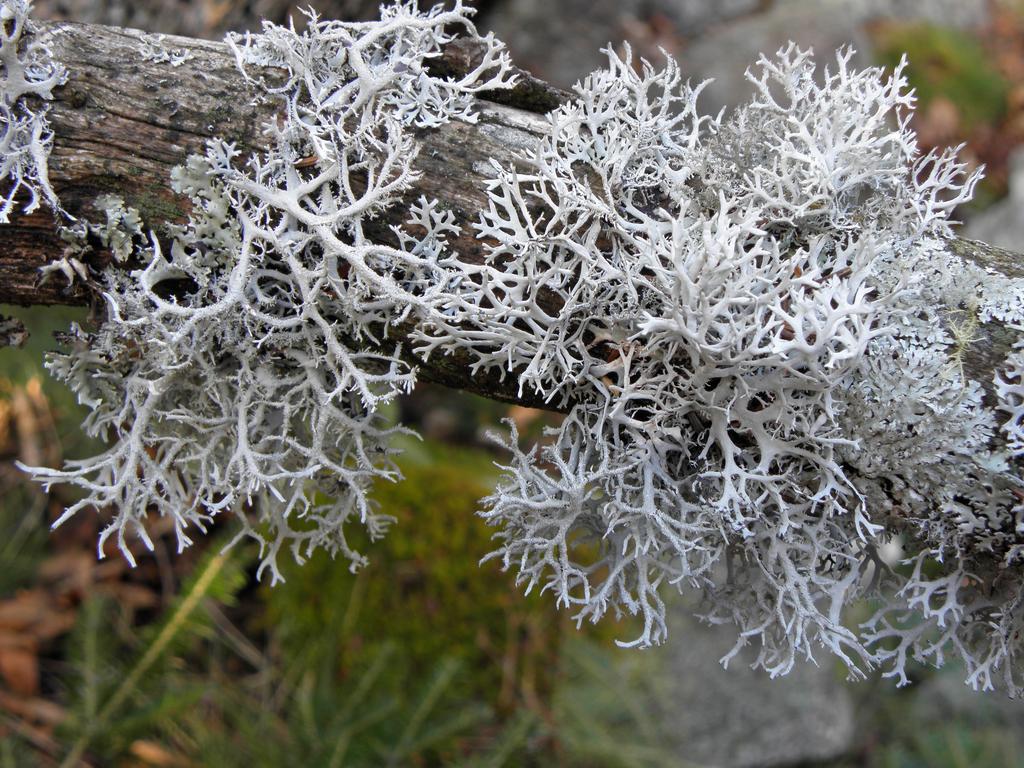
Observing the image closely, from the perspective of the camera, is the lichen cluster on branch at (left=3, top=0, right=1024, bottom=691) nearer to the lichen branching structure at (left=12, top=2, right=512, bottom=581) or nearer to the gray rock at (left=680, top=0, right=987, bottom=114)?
the lichen branching structure at (left=12, top=2, right=512, bottom=581)

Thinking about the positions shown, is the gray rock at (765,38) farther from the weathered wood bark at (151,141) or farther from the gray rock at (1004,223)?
the weathered wood bark at (151,141)

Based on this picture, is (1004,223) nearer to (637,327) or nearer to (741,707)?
(741,707)

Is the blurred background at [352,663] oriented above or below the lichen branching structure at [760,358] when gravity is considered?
below

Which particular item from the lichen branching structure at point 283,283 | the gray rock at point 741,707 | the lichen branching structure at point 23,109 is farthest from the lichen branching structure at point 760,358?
the gray rock at point 741,707

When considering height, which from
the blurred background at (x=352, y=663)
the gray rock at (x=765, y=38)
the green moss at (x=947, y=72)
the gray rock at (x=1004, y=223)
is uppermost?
the green moss at (x=947, y=72)

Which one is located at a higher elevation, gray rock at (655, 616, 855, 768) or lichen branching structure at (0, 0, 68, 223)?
lichen branching structure at (0, 0, 68, 223)

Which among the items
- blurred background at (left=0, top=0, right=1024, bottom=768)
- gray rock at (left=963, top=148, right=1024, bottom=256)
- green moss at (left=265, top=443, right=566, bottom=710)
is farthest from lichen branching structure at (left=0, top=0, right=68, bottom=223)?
gray rock at (left=963, top=148, right=1024, bottom=256)

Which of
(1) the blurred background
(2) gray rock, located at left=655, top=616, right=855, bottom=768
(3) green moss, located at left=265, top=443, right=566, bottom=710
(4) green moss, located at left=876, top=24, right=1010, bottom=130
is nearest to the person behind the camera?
(1) the blurred background

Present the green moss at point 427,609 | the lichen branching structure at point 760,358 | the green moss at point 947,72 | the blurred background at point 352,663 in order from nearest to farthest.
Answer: the lichen branching structure at point 760,358, the blurred background at point 352,663, the green moss at point 427,609, the green moss at point 947,72
